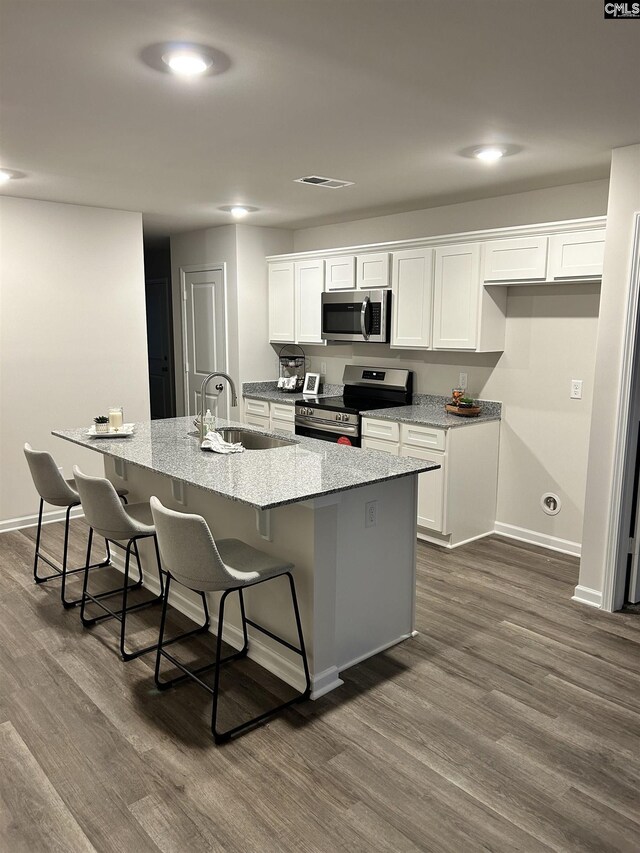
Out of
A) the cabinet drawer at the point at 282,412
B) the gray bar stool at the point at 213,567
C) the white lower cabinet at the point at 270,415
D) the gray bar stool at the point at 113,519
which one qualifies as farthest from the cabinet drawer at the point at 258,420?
the gray bar stool at the point at 213,567

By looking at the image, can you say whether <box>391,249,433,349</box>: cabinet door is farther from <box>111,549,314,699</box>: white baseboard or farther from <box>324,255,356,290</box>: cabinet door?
A: <box>111,549,314,699</box>: white baseboard

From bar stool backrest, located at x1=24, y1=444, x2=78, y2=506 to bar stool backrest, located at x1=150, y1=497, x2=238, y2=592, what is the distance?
129 cm

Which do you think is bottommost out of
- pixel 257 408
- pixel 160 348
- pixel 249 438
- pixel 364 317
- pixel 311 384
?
pixel 257 408

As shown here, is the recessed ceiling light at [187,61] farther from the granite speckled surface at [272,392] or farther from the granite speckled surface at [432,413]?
the granite speckled surface at [272,392]

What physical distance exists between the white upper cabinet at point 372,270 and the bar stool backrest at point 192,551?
3206 mm

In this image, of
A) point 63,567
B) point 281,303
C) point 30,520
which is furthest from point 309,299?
point 63,567

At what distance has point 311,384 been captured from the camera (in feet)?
20.3

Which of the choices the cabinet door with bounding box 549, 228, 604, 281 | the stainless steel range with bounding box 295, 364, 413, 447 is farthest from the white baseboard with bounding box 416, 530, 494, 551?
the cabinet door with bounding box 549, 228, 604, 281

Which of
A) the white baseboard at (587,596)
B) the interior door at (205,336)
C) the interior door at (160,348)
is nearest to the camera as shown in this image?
the white baseboard at (587,596)

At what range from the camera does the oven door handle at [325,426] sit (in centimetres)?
513

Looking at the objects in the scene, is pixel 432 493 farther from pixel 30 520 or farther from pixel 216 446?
pixel 30 520

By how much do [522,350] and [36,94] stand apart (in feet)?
11.2

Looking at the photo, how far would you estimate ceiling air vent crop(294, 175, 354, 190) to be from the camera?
4130 mm

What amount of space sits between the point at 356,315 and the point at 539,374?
1599 millimetres
